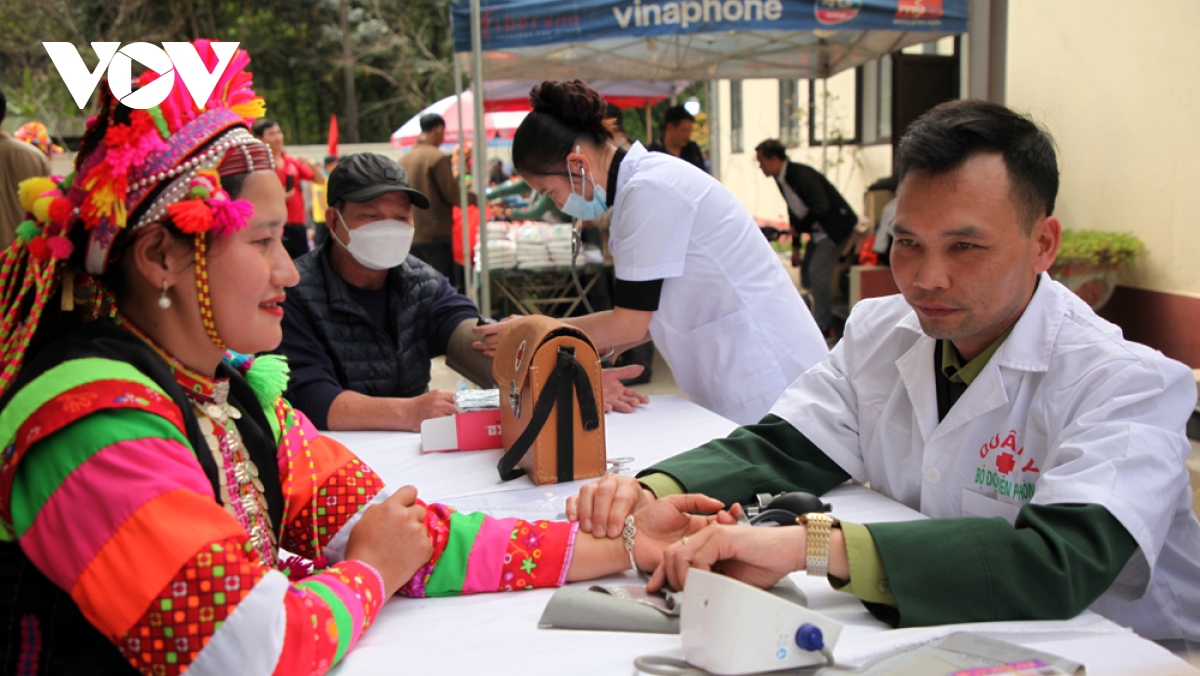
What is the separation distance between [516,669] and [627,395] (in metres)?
1.73

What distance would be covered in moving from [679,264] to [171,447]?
1.97 metres

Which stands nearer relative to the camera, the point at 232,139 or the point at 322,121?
the point at 232,139

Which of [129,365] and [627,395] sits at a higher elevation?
[129,365]

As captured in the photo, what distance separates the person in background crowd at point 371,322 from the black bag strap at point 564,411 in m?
0.58

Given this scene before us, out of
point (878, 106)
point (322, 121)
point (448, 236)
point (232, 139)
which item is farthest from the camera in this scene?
point (322, 121)

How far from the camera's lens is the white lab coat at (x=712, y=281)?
9.53 ft

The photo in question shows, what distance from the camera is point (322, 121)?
2475 centimetres

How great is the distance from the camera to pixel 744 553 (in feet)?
4.59

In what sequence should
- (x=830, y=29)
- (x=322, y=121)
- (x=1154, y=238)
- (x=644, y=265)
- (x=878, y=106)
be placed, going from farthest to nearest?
(x=322, y=121) → (x=878, y=106) → (x=830, y=29) → (x=1154, y=238) → (x=644, y=265)

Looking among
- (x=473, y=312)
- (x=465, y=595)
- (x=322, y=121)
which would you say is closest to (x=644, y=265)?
(x=473, y=312)

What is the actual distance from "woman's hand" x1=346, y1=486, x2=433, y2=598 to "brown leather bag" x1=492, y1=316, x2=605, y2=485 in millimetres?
570

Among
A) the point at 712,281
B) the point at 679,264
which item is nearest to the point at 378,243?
the point at 679,264

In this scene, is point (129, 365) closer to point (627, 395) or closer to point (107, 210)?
point (107, 210)

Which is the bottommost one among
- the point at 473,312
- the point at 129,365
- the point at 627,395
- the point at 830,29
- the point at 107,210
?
the point at 627,395
